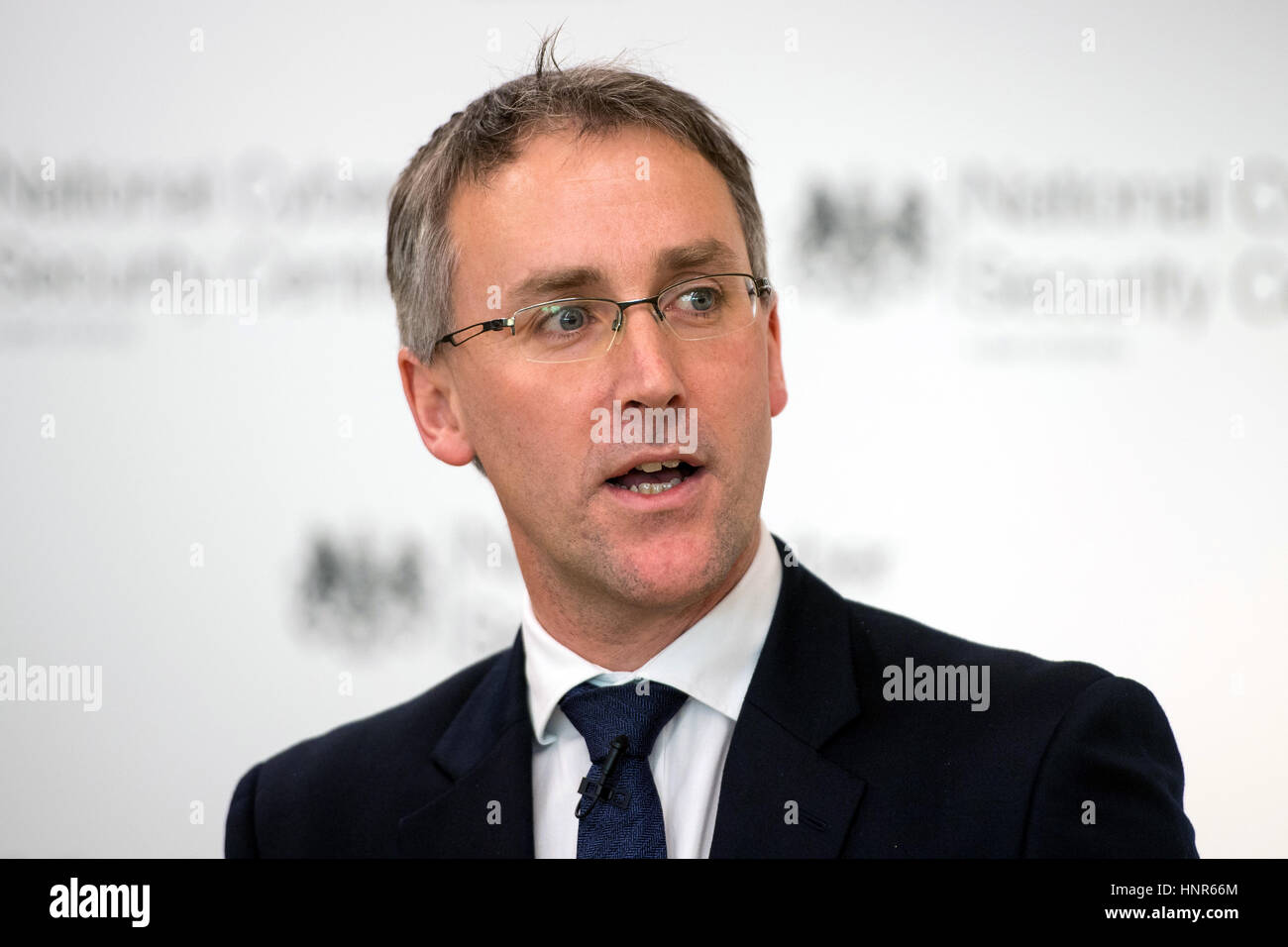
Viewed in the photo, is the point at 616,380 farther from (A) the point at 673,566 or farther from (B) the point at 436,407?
(B) the point at 436,407

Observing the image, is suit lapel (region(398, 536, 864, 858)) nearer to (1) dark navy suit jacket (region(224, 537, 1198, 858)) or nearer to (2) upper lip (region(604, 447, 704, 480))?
(1) dark navy suit jacket (region(224, 537, 1198, 858))

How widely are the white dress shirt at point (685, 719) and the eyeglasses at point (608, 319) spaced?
1.17ft

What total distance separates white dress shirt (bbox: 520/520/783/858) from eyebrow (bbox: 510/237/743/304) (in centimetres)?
44

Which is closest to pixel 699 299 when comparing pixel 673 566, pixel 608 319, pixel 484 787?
pixel 608 319

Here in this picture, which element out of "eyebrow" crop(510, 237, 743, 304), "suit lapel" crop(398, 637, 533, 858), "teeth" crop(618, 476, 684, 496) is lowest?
"suit lapel" crop(398, 637, 533, 858)

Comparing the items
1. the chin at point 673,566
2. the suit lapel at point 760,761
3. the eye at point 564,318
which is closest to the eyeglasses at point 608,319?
the eye at point 564,318

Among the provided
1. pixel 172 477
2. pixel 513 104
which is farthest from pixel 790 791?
pixel 172 477

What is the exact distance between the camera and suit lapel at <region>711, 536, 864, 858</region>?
1775mm

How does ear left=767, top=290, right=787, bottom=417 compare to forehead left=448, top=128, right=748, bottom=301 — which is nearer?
forehead left=448, top=128, right=748, bottom=301

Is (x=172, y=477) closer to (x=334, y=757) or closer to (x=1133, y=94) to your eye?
(x=334, y=757)

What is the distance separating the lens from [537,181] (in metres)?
1.92

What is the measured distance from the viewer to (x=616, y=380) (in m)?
1.83

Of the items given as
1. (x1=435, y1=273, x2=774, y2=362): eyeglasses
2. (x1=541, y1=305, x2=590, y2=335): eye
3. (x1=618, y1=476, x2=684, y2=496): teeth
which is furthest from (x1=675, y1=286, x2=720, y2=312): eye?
(x1=618, y1=476, x2=684, y2=496): teeth

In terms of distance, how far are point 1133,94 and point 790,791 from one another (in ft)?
6.49
